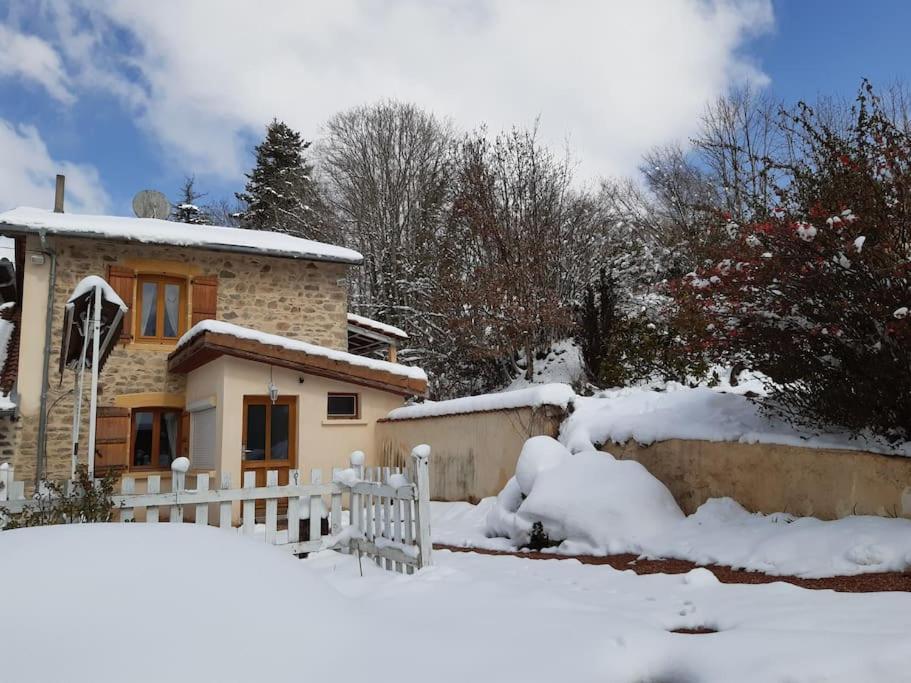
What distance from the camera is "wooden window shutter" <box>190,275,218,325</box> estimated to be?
13734 millimetres

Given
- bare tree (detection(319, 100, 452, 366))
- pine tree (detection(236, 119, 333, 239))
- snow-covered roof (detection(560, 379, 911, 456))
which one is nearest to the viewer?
snow-covered roof (detection(560, 379, 911, 456))

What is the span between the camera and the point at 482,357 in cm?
1894

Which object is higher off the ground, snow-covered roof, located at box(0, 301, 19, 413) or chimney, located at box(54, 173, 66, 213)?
chimney, located at box(54, 173, 66, 213)

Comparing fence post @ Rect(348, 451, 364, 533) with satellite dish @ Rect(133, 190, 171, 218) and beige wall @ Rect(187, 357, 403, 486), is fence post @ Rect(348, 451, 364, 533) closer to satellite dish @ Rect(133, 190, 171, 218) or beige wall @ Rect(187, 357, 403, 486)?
beige wall @ Rect(187, 357, 403, 486)

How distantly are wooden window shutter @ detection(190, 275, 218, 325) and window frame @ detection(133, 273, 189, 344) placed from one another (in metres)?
0.20

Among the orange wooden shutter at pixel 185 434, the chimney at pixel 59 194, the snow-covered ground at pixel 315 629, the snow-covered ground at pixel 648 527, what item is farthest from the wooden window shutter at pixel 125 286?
the snow-covered ground at pixel 315 629

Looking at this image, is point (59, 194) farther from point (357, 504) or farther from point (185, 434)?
Result: point (357, 504)

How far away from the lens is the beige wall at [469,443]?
31.0 ft

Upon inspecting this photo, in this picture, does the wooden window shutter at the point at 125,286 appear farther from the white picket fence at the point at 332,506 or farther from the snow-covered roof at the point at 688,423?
the snow-covered roof at the point at 688,423

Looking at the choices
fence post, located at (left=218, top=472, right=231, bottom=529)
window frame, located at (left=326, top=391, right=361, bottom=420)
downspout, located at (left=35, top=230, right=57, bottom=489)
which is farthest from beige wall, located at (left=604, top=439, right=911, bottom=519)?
downspout, located at (left=35, top=230, right=57, bottom=489)

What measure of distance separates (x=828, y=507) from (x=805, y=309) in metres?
1.73

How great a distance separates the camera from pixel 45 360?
12500 millimetres

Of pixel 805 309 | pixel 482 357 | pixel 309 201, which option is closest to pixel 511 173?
pixel 482 357

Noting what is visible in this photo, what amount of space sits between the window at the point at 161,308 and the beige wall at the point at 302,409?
1.14 m
